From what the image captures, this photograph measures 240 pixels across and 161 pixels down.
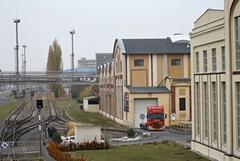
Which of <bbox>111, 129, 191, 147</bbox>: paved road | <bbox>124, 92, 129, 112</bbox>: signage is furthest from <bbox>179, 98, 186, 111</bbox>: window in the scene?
<bbox>124, 92, 129, 112</bbox>: signage

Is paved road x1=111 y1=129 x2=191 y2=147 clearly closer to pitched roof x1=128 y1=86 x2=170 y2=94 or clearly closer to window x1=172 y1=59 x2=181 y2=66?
pitched roof x1=128 y1=86 x2=170 y2=94

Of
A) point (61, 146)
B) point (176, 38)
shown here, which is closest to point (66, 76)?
point (176, 38)

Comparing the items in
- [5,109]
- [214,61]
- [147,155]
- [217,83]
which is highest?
[214,61]

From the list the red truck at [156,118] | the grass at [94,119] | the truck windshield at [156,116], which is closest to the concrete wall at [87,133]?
the truck windshield at [156,116]

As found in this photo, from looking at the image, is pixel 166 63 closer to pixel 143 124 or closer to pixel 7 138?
pixel 143 124

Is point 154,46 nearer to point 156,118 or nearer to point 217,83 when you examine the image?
point 156,118

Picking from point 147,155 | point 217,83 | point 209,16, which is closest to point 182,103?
point 147,155

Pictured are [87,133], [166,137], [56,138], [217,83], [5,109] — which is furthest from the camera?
[5,109]

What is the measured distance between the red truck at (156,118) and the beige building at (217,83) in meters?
18.9

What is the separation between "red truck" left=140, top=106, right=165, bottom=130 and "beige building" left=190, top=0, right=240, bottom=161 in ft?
62.1

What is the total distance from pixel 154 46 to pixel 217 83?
33553 millimetres

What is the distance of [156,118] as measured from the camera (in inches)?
2002

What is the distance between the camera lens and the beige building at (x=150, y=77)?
54.9 m

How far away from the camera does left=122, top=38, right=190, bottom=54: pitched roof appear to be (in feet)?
194
